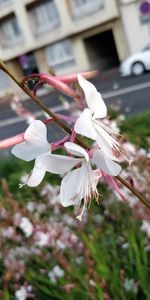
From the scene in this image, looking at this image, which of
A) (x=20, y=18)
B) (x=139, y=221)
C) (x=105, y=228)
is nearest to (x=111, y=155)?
(x=139, y=221)

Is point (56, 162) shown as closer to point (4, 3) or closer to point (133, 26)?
point (133, 26)

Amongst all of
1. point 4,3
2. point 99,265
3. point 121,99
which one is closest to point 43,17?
point 4,3

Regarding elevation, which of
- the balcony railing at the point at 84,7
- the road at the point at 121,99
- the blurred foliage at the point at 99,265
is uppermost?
the blurred foliage at the point at 99,265

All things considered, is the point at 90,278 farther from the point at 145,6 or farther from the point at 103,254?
the point at 145,6

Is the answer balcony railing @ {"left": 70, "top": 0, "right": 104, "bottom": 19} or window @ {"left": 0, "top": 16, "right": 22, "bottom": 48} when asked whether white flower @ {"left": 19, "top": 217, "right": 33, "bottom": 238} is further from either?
window @ {"left": 0, "top": 16, "right": 22, "bottom": 48}

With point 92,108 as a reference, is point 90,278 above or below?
below

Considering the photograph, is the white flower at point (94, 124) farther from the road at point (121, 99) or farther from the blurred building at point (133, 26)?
the blurred building at point (133, 26)

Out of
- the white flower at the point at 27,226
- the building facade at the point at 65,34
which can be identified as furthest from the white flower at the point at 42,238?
the building facade at the point at 65,34
